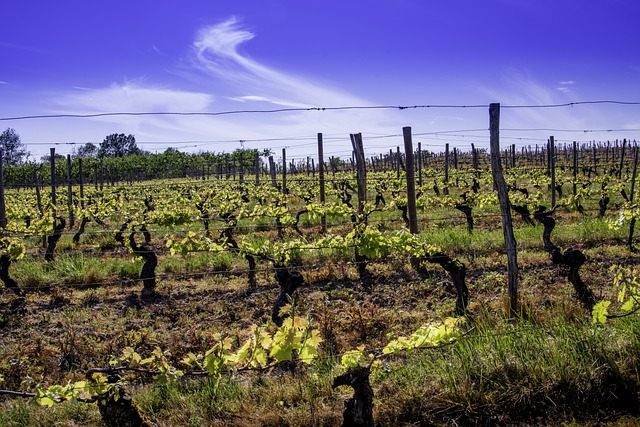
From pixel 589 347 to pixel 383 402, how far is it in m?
1.59

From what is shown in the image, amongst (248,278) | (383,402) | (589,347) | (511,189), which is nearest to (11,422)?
(383,402)

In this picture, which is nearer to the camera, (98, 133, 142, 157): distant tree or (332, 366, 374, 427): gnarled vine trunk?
(332, 366, 374, 427): gnarled vine trunk

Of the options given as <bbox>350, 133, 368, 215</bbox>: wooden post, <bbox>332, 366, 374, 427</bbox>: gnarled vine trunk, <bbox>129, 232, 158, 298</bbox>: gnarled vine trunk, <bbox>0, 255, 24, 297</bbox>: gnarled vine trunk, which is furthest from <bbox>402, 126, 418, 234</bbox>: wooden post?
<bbox>0, 255, 24, 297</bbox>: gnarled vine trunk

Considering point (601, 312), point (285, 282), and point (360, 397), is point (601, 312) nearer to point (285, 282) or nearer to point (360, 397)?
point (360, 397)

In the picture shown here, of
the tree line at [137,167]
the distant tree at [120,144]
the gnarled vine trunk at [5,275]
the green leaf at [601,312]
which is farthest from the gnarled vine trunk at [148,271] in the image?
the distant tree at [120,144]

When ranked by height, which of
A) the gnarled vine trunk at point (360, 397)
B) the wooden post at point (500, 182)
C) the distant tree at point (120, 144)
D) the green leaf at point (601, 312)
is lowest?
the gnarled vine trunk at point (360, 397)

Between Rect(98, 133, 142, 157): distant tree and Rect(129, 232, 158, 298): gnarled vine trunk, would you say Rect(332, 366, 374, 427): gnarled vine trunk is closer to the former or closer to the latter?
Rect(129, 232, 158, 298): gnarled vine trunk

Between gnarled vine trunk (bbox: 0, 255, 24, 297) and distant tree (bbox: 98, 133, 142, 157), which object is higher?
distant tree (bbox: 98, 133, 142, 157)

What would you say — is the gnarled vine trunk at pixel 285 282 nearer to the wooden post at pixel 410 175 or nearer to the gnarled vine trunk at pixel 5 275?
the wooden post at pixel 410 175

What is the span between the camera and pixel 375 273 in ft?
27.5

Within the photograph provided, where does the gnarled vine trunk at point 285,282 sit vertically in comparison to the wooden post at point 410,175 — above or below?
below

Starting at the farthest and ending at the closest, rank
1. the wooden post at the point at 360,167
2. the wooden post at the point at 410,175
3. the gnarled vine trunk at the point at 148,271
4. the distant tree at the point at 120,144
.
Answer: the distant tree at the point at 120,144 → the wooden post at the point at 360,167 → the wooden post at the point at 410,175 → the gnarled vine trunk at the point at 148,271

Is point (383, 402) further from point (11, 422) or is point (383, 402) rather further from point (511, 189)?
point (511, 189)

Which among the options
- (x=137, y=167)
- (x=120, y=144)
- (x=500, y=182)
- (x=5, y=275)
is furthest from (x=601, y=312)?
(x=120, y=144)
